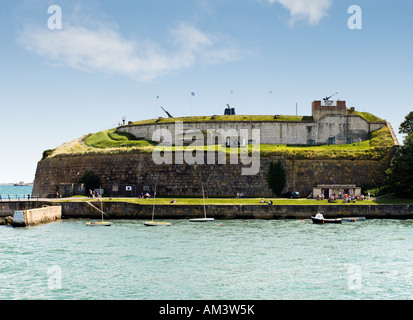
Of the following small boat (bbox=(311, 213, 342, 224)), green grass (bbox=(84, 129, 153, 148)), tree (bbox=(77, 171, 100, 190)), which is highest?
green grass (bbox=(84, 129, 153, 148))

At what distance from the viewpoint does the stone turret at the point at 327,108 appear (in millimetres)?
59719

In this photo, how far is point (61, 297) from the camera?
1533 centimetres

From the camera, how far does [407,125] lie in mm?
54375

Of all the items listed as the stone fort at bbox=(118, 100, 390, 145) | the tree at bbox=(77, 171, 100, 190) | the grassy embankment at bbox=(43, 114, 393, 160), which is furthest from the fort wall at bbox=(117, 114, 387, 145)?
the tree at bbox=(77, 171, 100, 190)

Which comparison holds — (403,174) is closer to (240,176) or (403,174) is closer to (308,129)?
(240,176)

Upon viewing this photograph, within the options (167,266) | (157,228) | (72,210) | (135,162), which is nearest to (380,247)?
(167,266)

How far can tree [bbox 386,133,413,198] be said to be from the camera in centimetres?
4334

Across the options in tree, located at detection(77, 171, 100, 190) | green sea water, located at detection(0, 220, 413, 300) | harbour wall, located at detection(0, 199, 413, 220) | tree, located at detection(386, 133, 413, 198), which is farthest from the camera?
tree, located at detection(77, 171, 100, 190)

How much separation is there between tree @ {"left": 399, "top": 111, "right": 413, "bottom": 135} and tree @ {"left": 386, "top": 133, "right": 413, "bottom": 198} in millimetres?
9926

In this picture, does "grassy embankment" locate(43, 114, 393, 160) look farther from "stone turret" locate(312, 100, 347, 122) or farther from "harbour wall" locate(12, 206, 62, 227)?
"harbour wall" locate(12, 206, 62, 227)

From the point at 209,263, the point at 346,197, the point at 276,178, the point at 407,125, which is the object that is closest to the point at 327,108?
the point at 407,125

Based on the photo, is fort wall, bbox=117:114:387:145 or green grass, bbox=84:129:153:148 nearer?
green grass, bbox=84:129:153:148

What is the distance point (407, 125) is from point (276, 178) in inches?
794
